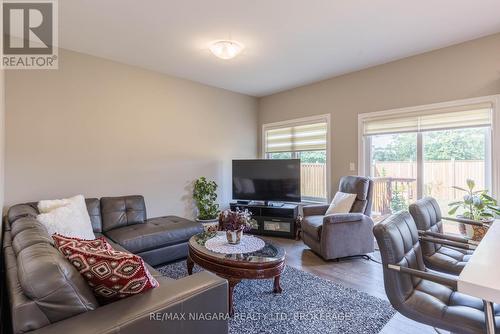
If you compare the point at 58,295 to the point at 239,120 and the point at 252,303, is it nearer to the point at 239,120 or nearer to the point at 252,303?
the point at 252,303

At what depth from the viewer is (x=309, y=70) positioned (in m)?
3.94

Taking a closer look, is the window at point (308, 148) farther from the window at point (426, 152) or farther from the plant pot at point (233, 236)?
the plant pot at point (233, 236)

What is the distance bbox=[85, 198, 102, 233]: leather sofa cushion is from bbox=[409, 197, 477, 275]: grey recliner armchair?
3265mm

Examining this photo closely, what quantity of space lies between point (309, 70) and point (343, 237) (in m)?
2.49

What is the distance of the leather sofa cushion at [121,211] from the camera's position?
312cm

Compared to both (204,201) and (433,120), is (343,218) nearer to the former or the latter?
(433,120)

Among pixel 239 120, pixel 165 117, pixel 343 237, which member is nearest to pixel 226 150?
pixel 239 120

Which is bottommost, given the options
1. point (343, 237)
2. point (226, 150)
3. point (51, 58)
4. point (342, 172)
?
point (343, 237)

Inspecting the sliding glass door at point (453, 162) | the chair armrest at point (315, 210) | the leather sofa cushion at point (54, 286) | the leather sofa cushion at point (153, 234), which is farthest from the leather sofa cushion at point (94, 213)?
the sliding glass door at point (453, 162)

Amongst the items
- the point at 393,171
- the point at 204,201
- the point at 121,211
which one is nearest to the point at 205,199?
the point at 204,201

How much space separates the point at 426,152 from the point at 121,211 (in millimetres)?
4058

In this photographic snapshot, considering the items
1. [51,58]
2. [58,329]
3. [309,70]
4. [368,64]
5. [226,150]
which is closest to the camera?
[58,329]

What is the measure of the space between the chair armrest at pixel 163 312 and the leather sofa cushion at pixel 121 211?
2.24 metres

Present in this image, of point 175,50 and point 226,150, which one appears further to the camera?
point 226,150
